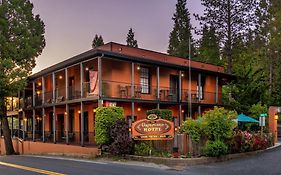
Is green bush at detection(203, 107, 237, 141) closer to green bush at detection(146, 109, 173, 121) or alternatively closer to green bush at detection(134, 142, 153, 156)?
green bush at detection(134, 142, 153, 156)

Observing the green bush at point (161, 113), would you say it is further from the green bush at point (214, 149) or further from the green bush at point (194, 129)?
the green bush at point (214, 149)

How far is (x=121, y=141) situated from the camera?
19.2m

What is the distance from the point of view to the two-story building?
975 inches

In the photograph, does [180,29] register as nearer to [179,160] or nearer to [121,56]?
[121,56]

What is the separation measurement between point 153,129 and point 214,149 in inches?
129

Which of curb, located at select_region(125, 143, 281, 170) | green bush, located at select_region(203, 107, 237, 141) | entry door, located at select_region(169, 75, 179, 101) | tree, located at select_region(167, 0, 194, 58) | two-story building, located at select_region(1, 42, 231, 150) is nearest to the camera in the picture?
curb, located at select_region(125, 143, 281, 170)

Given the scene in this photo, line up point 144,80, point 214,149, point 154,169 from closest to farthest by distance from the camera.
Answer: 1. point 154,169
2. point 214,149
3. point 144,80

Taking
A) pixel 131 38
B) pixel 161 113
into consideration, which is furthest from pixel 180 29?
pixel 161 113

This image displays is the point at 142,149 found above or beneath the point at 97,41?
beneath

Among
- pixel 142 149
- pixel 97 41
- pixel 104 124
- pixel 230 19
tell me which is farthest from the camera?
pixel 97 41

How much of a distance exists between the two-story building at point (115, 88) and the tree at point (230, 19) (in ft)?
42.3

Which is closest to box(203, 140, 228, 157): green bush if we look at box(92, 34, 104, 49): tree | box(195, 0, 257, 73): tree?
box(195, 0, 257, 73): tree

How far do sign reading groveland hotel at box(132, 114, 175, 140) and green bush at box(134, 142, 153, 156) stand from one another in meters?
0.38

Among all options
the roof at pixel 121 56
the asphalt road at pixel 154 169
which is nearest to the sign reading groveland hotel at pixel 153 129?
the asphalt road at pixel 154 169
